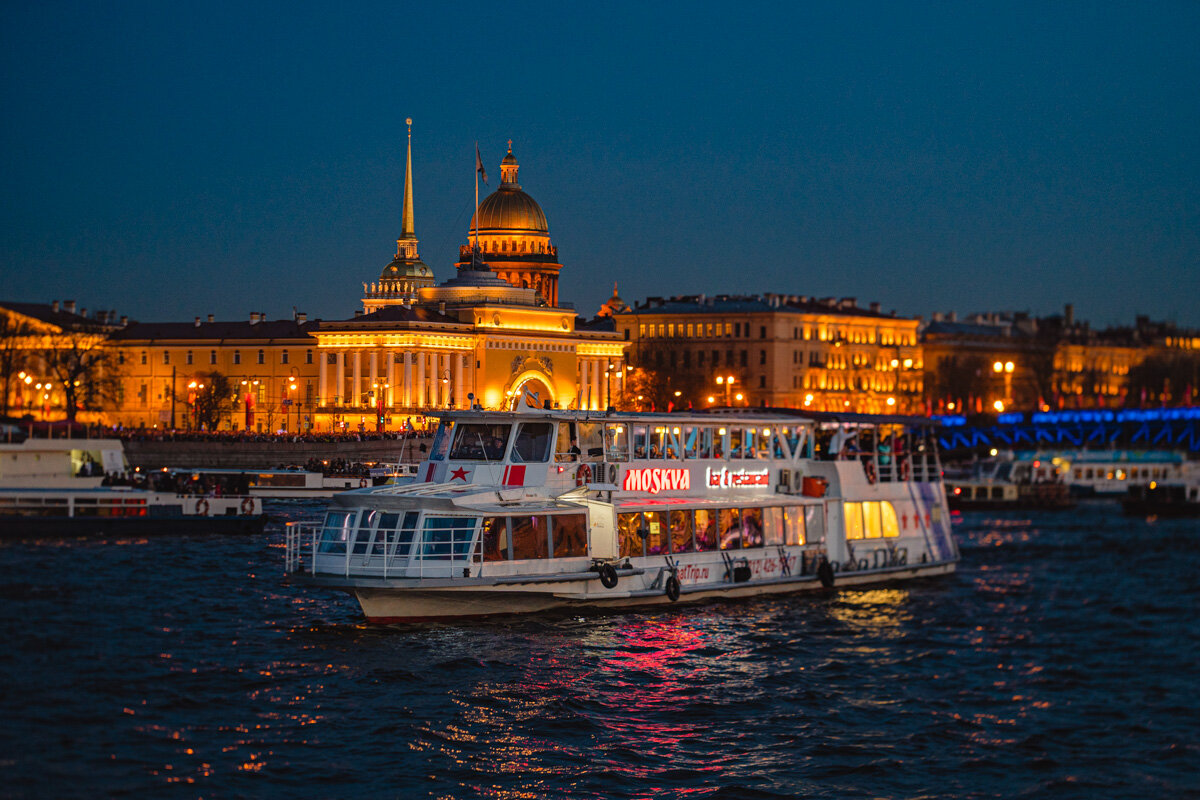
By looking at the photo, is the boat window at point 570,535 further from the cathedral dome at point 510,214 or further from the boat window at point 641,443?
the cathedral dome at point 510,214

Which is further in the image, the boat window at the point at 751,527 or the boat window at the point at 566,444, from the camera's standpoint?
the boat window at the point at 751,527

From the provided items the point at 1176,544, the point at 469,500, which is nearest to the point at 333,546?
the point at 469,500

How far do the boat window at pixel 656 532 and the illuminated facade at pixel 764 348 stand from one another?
101 meters

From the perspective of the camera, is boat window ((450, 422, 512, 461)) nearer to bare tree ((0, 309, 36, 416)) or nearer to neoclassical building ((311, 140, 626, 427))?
bare tree ((0, 309, 36, 416))

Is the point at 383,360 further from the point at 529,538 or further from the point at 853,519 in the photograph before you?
the point at 529,538

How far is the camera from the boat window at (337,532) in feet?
101

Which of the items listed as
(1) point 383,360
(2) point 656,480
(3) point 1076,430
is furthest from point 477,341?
(2) point 656,480

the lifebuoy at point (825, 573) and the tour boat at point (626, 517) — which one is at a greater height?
the tour boat at point (626, 517)

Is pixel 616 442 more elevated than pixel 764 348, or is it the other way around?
pixel 764 348

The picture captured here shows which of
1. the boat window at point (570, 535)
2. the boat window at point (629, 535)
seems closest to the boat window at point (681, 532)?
the boat window at point (629, 535)

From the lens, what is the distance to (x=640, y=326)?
146m

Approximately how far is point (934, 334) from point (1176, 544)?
4298 inches

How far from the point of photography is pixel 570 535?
3297 cm

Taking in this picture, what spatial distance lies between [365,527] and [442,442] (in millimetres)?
4169
